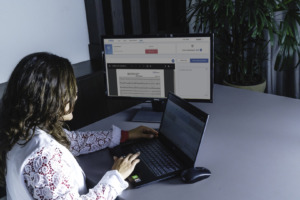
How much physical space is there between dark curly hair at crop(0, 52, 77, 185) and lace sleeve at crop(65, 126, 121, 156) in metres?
0.35

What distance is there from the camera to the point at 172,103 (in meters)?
1.38

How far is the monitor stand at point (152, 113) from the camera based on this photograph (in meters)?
1.66

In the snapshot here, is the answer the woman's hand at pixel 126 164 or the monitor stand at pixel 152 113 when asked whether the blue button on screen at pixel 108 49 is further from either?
the woman's hand at pixel 126 164

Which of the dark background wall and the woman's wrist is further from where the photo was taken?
the dark background wall

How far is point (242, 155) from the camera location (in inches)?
50.1

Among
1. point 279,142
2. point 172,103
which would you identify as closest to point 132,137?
point 172,103

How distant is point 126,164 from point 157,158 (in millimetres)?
144

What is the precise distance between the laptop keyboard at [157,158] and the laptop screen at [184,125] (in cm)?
6

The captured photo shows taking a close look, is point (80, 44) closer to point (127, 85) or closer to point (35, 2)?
point (35, 2)

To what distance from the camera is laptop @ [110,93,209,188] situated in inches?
45.8

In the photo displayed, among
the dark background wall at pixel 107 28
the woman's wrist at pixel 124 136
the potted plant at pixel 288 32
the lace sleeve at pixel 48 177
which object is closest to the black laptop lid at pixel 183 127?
the woman's wrist at pixel 124 136

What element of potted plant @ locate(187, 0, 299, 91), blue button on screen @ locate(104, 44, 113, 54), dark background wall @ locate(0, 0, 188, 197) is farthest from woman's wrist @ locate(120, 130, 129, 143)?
potted plant @ locate(187, 0, 299, 91)

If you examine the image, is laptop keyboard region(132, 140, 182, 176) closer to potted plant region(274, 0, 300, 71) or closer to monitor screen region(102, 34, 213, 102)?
monitor screen region(102, 34, 213, 102)

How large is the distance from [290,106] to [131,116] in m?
0.84
